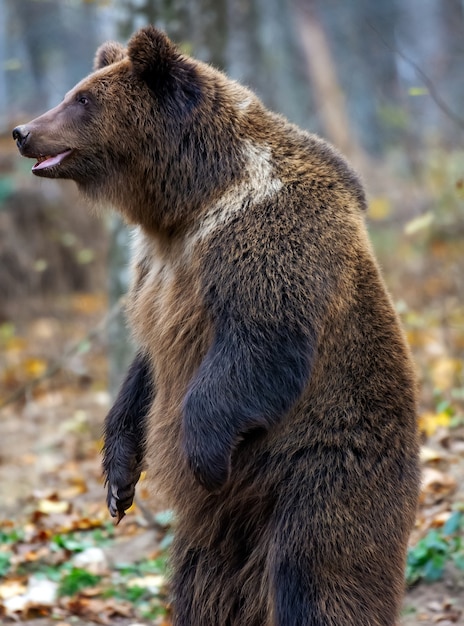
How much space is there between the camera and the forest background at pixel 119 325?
529 cm

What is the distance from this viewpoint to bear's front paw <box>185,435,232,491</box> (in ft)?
12.0

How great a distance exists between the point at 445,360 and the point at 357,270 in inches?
210

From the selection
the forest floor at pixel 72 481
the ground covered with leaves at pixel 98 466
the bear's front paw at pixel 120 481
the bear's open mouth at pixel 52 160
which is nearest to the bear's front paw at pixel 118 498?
the bear's front paw at pixel 120 481

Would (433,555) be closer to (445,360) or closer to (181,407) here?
(181,407)

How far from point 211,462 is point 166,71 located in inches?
66.3

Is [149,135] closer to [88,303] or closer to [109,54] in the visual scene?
[109,54]

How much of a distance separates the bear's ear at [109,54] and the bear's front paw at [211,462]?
6.06 ft

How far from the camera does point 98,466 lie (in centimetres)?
797

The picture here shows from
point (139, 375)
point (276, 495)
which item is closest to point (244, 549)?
point (276, 495)

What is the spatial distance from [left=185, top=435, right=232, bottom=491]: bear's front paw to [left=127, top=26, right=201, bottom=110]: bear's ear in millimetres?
1464

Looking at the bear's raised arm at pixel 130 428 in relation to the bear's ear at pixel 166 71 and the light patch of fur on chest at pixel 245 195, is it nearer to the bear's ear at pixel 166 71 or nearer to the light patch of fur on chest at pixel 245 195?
the light patch of fur on chest at pixel 245 195

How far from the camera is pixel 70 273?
13203 mm

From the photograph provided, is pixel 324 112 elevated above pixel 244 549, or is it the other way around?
pixel 324 112

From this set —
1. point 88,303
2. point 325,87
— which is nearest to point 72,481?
point 88,303
